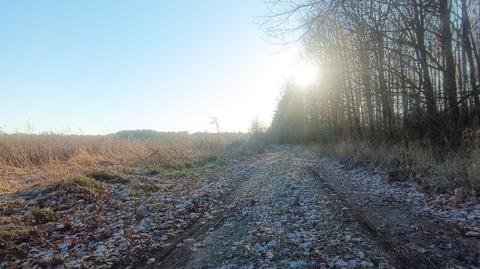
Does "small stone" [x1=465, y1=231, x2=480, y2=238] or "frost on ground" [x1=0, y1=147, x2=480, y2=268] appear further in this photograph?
"small stone" [x1=465, y1=231, x2=480, y2=238]

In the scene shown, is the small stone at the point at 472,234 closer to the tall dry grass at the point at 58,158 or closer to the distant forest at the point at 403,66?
the distant forest at the point at 403,66

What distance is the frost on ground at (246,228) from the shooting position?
16.3 ft

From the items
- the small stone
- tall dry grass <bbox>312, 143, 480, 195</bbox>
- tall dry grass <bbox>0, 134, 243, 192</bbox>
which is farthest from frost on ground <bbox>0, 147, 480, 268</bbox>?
tall dry grass <bbox>0, 134, 243, 192</bbox>

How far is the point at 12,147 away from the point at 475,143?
1900 centimetres

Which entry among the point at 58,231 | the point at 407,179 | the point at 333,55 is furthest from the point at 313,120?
the point at 58,231

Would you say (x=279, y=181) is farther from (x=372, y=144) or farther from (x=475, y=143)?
(x=372, y=144)

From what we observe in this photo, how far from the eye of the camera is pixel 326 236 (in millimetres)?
5742

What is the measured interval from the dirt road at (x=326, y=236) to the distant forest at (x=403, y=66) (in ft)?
15.1

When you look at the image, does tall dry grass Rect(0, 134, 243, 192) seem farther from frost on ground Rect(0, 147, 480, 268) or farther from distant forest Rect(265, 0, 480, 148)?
distant forest Rect(265, 0, 480, 148)

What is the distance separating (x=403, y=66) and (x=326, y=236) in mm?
12795

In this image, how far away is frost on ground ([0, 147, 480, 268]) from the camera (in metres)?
4.98

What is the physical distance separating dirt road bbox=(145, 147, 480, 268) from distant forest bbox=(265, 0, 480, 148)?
4602mm

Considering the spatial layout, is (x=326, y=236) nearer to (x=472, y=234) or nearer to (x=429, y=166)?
(x=472, y=234)

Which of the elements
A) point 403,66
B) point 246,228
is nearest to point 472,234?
point 246,228
